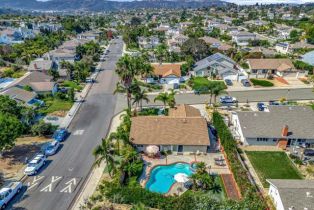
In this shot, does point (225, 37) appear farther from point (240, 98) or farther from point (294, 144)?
point (294, 144)

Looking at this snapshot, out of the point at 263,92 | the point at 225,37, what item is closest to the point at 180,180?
the point at 263,92

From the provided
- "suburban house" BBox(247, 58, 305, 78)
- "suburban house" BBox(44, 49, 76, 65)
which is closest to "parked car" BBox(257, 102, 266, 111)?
"suburban house" BBox(247, 58, 305, 78)

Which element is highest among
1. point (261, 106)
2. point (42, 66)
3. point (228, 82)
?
point (42, 66)

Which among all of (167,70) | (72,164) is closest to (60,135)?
(72,164)

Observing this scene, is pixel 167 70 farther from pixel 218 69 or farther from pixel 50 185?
pixel 50 185

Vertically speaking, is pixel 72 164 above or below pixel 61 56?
below
